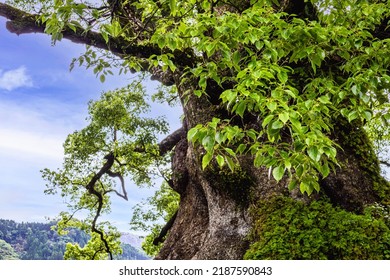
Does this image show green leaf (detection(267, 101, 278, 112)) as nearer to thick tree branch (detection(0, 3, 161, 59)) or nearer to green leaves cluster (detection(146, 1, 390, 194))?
green leaves cluster (detection(146, 1, 390, 194))

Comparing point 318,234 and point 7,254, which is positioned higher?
point 7,254


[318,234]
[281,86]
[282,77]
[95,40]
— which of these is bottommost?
[318,234]

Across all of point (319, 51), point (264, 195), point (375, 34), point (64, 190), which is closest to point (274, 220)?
point (264, 195)

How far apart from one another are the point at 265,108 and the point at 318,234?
193 cm

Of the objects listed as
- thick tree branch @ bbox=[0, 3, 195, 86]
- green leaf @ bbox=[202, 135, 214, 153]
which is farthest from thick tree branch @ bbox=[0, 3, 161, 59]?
green leaf @ bbox=[202, 135, 214, 153]

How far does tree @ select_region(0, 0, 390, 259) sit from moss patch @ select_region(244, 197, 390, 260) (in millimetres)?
16

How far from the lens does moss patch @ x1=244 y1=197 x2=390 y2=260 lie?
4.66 metres

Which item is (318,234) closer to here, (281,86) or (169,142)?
(281,86)

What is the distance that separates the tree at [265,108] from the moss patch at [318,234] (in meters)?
0.02

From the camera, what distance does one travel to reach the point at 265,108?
390cm

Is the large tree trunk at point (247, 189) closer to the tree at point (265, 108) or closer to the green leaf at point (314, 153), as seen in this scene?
the tree at point (265, 108)

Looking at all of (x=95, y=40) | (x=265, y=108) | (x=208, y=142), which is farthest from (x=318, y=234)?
(x=95, y=40)

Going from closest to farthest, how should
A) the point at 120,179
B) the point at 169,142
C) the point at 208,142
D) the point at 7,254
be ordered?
1. the point at 208,142
2. the point at 169,142
3. the point at 120,179
4. the point at 7,254

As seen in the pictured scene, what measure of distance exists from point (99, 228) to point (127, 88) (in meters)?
5.28
